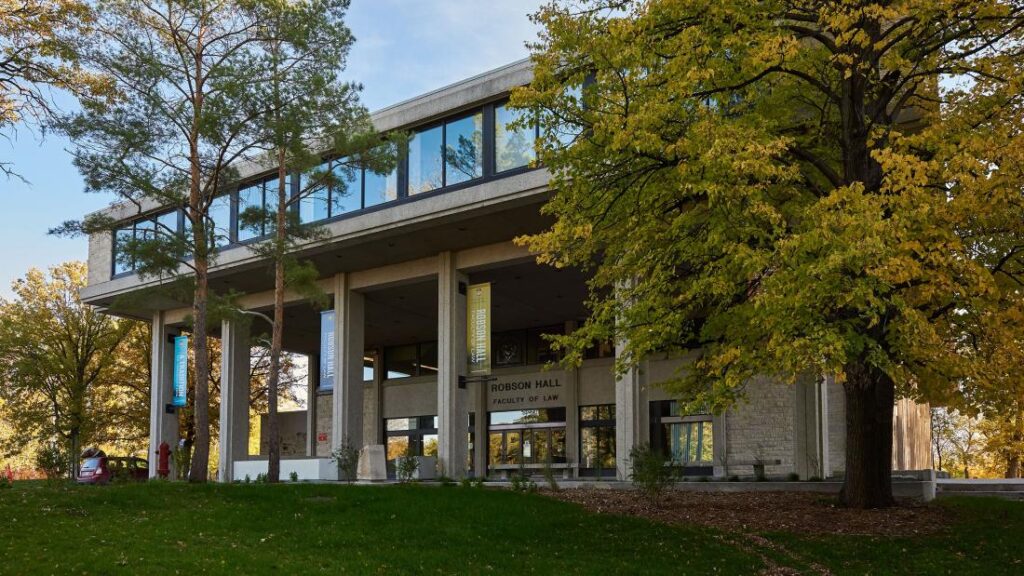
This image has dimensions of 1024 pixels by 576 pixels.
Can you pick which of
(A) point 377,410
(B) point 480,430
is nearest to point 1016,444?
(B) point 480,430

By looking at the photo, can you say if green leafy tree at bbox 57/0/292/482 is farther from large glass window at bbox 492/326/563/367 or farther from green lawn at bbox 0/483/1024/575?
large glass window at bbox 492/326/563/367

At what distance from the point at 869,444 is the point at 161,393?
3331cm

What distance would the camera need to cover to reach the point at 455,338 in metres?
29.8

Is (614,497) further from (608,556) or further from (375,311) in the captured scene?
(375,311)

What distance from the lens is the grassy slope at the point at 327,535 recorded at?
39.7 ft

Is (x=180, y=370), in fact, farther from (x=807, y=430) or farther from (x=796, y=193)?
(x=796, y=193)

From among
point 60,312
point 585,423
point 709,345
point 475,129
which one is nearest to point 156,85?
point 475,129

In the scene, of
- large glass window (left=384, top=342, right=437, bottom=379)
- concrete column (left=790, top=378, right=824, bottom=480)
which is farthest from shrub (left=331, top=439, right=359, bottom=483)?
large glass window (left=384, top=342, right=437, bottom=379)

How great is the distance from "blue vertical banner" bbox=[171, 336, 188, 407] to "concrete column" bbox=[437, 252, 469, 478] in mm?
15360

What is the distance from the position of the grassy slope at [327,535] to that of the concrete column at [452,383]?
10.7m

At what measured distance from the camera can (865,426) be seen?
53.8ft

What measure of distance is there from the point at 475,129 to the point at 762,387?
13489mm

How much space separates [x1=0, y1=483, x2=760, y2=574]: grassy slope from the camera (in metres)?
12.1

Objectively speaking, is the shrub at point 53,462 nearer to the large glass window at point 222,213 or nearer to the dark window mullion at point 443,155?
the large glass window at point 222,213
